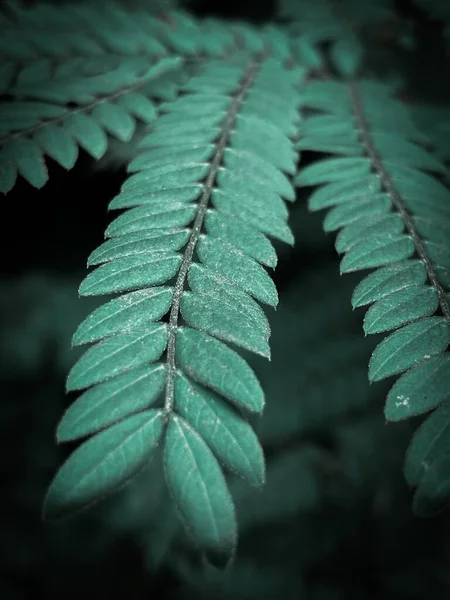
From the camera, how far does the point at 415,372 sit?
2.09 ft

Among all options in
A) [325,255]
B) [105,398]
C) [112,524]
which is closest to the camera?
[105,398]

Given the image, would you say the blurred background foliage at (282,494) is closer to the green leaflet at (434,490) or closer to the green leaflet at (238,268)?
the green leaflet at (238,268)

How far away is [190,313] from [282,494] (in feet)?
4.49

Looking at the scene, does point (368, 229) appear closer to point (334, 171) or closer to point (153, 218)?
point (334, 171)

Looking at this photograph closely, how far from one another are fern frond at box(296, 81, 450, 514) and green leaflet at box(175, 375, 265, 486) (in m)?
0.17

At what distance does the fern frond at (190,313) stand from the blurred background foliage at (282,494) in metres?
0.76

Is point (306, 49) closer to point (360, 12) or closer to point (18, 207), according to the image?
point (360, 12)

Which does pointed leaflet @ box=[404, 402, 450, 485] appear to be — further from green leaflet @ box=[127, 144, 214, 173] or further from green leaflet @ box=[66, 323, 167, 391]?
green leaflet @ box=[127, 144, 214, 173]

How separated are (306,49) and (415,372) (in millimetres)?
1101

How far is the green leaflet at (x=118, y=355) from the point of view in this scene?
2.03ft

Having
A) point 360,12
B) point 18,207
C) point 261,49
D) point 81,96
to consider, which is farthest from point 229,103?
Answer: point 360,12

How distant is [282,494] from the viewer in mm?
1829

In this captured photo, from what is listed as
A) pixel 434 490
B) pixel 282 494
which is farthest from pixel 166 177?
pixel 282 494

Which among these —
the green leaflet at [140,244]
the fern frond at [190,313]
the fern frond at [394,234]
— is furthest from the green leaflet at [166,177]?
the fern frond at [394,234]
